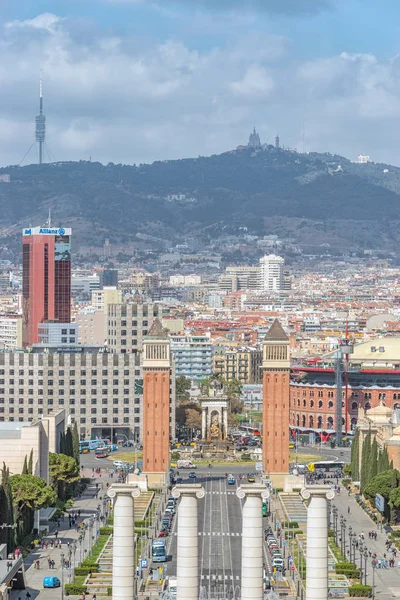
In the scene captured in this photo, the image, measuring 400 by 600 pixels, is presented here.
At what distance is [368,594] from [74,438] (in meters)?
47.1

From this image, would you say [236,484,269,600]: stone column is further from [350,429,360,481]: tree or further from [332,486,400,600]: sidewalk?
[350,429,360,481]: tree

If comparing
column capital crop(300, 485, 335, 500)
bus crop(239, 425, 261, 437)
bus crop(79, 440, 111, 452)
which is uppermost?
column capital crop(300, 485, 335, 500)

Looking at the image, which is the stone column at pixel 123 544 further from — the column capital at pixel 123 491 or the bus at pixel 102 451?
the bus at pixel 102 451

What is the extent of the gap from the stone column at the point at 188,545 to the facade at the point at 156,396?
6805 centimetres

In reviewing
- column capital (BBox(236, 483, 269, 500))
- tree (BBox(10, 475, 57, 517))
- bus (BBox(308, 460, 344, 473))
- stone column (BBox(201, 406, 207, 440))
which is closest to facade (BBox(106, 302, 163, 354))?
stone column (BBox(201, 406, 207, 440))

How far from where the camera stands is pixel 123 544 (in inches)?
2216

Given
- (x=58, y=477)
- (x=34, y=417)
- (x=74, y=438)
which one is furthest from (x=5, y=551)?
(x=34, y=417)

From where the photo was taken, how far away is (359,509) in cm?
10806

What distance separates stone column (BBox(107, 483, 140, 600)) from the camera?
5628 cm

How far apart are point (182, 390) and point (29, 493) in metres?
89.7

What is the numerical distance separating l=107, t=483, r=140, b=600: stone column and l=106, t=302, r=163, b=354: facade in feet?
364

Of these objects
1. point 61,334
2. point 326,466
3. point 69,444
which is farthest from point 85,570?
point 61,334

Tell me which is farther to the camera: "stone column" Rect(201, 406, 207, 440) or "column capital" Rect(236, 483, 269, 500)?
"stone column" Rect(201, 406, 207, 440)

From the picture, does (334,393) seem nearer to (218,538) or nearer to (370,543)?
(370,543)
